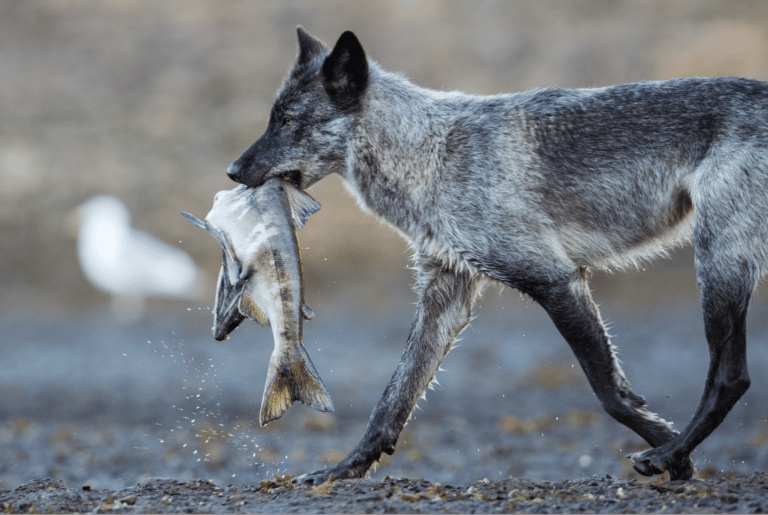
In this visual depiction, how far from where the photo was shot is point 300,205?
4176mm

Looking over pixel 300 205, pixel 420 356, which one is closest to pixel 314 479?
pixel 420 356

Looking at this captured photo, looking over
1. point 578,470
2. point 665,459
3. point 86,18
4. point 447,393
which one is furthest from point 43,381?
point 86,18

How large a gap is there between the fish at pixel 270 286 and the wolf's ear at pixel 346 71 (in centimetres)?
72

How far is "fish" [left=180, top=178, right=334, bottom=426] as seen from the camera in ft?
12.3

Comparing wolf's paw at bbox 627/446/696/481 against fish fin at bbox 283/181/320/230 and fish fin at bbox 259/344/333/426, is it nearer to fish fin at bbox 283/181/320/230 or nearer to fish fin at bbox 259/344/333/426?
fish fin at bbox 259/344/333/426

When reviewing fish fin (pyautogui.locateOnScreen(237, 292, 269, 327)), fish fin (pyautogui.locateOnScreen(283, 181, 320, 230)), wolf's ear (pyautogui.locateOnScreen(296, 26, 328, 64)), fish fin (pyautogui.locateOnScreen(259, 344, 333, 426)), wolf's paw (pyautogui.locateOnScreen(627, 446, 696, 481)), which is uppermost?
wolf's ear (pyautogui.locateOnScreen(296, 26, 328, 64))

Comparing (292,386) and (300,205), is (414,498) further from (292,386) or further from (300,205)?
(300,205)

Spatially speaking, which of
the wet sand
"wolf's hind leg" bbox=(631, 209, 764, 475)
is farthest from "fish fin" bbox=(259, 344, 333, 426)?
"wolf's hind leg" bbox=(631, 209, 764, 475)

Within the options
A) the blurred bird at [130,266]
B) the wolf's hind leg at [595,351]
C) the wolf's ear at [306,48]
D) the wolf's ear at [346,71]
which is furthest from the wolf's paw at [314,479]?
the blurred bird at [130,266]

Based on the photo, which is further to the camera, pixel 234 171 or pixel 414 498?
pixel 234 171

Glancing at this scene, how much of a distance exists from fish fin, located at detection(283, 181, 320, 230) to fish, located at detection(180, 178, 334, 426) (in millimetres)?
47

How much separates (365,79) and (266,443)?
135 inches

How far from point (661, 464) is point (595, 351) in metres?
0.63

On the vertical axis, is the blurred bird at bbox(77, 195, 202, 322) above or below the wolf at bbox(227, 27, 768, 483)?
above
